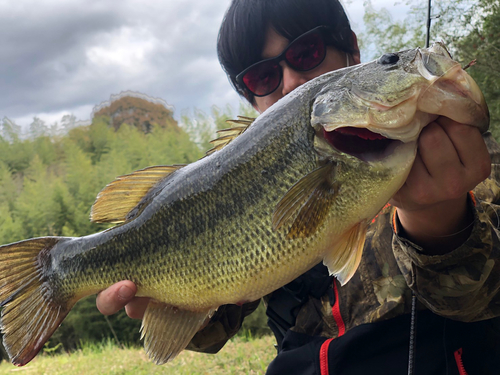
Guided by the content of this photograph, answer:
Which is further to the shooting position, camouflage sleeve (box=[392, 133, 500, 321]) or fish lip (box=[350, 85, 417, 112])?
camouflage sleeve (box=[392, 133, 500, 321])

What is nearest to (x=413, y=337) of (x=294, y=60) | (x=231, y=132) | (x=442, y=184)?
(x=442, y=184)

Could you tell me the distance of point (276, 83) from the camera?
2.23m

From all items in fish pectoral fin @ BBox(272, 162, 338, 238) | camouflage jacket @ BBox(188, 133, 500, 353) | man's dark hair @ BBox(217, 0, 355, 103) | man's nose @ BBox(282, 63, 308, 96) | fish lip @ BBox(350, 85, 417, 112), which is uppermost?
man's dark hair @ BBox(217, 0, 355, 103)

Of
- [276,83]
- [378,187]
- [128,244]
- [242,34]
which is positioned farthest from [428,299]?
[242,34]

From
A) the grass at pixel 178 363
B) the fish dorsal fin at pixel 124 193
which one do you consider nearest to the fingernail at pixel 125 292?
the fish dorsal fin at pixel 124 193

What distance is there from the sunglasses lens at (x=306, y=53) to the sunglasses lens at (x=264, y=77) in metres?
0.10

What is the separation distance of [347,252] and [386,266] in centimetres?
Answer: 51

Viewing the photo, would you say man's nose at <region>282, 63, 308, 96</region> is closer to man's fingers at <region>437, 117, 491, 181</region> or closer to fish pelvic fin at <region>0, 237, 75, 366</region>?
man's fingers at <region>437, 117, 491, 181</region>

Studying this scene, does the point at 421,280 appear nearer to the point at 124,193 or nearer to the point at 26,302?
the point at 124,193

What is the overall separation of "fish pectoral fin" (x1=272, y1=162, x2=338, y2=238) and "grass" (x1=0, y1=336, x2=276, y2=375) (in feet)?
8.60

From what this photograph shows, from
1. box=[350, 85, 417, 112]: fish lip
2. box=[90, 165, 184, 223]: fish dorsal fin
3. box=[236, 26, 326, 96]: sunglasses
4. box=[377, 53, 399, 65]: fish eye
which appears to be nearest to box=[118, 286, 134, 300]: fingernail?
box=[90, 165, 184, 223]: fish dorsal fin

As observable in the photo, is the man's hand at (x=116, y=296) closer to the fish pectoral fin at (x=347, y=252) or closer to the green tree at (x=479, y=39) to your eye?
the fish pectoral fin at (x=347, y=252)

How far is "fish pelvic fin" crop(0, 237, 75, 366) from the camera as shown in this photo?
5.31ft

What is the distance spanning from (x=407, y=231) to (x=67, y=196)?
51.0 ft
